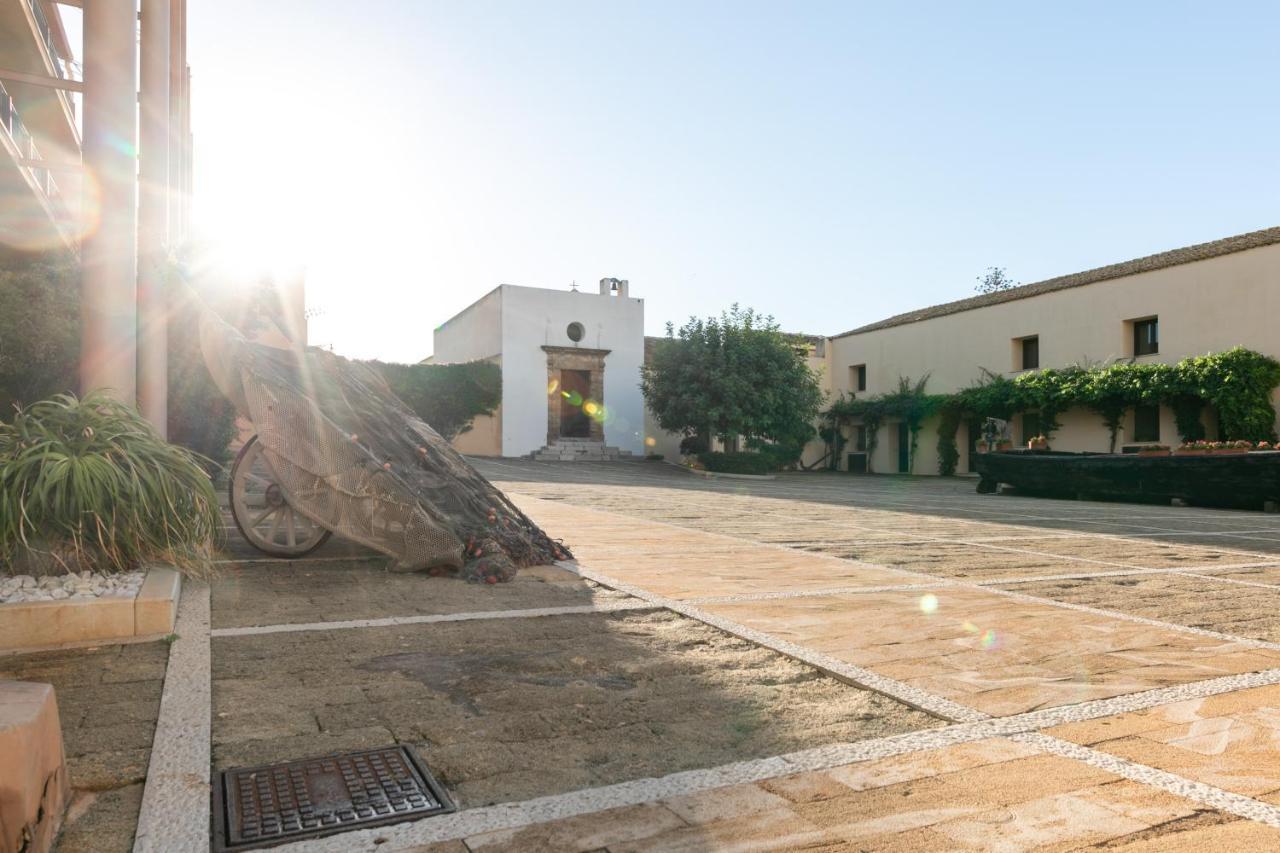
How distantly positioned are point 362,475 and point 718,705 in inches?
121

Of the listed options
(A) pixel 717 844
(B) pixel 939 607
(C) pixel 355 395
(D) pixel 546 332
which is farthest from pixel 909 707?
(D) pixel 546 332

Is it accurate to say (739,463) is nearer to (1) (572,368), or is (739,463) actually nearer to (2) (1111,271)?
(1) (572,368)

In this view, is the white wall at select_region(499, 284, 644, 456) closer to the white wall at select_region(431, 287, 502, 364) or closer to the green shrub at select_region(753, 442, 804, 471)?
the white wall at select_region(431, 287, 502, 364)

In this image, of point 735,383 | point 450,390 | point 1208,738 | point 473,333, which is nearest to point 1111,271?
point 735,383

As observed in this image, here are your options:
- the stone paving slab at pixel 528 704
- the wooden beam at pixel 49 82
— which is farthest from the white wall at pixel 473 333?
the stone paving slab at pixel 528 704

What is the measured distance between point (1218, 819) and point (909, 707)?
3.25 ft

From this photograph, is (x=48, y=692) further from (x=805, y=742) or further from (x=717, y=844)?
(x=805, y=742)

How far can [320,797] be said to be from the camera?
216cm

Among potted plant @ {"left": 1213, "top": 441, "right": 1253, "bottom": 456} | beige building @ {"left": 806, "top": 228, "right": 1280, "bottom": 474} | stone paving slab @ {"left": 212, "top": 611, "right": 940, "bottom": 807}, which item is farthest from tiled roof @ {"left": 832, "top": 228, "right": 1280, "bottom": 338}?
stone paving slab @ {"left": 212, "top": 611, "right": 940, "bottom": 807}

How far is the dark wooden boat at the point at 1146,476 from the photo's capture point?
42.3 feet

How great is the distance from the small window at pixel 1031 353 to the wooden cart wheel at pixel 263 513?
79.8 ft

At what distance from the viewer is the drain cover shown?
199 cm

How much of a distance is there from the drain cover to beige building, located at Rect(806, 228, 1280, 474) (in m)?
22.6

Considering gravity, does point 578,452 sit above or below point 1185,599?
above
